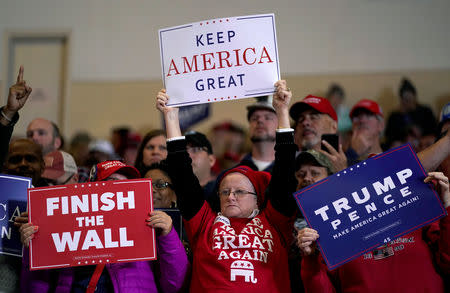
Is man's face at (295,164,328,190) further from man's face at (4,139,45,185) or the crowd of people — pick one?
man's face at (4,139,45,185)

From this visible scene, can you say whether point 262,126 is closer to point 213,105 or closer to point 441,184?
point 441,184

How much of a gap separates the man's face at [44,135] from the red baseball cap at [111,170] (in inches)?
49.1

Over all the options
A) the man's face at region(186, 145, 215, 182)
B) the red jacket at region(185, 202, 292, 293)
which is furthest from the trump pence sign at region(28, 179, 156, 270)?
the man's face at region(186, 145, 215, 182)

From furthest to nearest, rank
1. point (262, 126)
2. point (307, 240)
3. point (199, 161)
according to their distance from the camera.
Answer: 1. point (262, 126)
2. point (199, 161)
3. point (307, 240)

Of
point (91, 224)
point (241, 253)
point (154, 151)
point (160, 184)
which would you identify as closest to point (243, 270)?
point (241, 253)

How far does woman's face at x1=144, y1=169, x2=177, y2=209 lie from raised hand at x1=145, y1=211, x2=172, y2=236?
0.55 m

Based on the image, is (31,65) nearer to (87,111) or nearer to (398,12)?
(87,111)

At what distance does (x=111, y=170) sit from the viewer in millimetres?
3287

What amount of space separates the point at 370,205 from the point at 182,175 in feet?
3.25

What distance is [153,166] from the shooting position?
12.6ft

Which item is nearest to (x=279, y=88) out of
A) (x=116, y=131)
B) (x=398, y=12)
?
(x=116, y=131)

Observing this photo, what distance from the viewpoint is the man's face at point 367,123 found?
15.5ft

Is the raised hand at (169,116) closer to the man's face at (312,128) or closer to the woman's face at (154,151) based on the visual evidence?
the woman's face at (154,151)

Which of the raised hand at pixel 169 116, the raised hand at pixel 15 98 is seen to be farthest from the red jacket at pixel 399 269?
the raised hand at pixel 15 98
